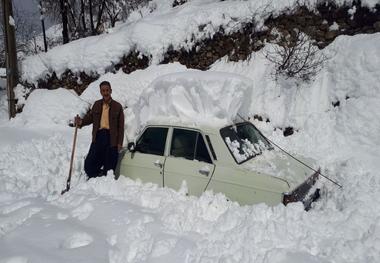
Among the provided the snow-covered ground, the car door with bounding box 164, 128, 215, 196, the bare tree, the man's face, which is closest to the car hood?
the snow-covered ground

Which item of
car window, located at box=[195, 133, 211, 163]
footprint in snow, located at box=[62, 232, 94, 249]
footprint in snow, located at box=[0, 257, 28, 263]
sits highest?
car window, located at box=[195, 133, 211, 163]

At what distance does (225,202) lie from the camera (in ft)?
15.1

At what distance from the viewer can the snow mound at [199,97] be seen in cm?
552

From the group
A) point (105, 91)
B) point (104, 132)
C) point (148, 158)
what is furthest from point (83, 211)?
point (105, 91)

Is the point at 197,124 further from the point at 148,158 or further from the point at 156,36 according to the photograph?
the point at 156,36

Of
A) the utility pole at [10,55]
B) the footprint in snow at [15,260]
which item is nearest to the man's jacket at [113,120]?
the footprint in snow at [15,260]

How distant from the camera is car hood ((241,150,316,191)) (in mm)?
4449

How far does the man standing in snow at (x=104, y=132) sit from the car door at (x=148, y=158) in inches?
18.5

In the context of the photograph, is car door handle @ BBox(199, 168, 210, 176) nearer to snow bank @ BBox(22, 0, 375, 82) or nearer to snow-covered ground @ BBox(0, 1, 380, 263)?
snow-covered ground @ BBox(0, 1, 380, 263)

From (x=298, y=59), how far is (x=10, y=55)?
32.0ft

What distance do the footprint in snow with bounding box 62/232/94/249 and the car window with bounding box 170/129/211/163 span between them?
1669 millimetres

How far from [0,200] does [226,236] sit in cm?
382

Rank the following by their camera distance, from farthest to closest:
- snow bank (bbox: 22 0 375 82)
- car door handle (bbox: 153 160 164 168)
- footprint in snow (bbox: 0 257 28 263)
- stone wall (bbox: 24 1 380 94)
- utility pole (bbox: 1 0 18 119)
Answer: utility pole (bbox: 1 0 18 119) → snow bank (bbox: 22 0 375 82) → stone wall (bbox: 24 1 380 94) → car door handle (bbox: 153 160 164 168) → footprint in snow (bbox: 0 257 28 263)

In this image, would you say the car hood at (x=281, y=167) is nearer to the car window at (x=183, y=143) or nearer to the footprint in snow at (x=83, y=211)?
the car window at (x=183, y=143)
